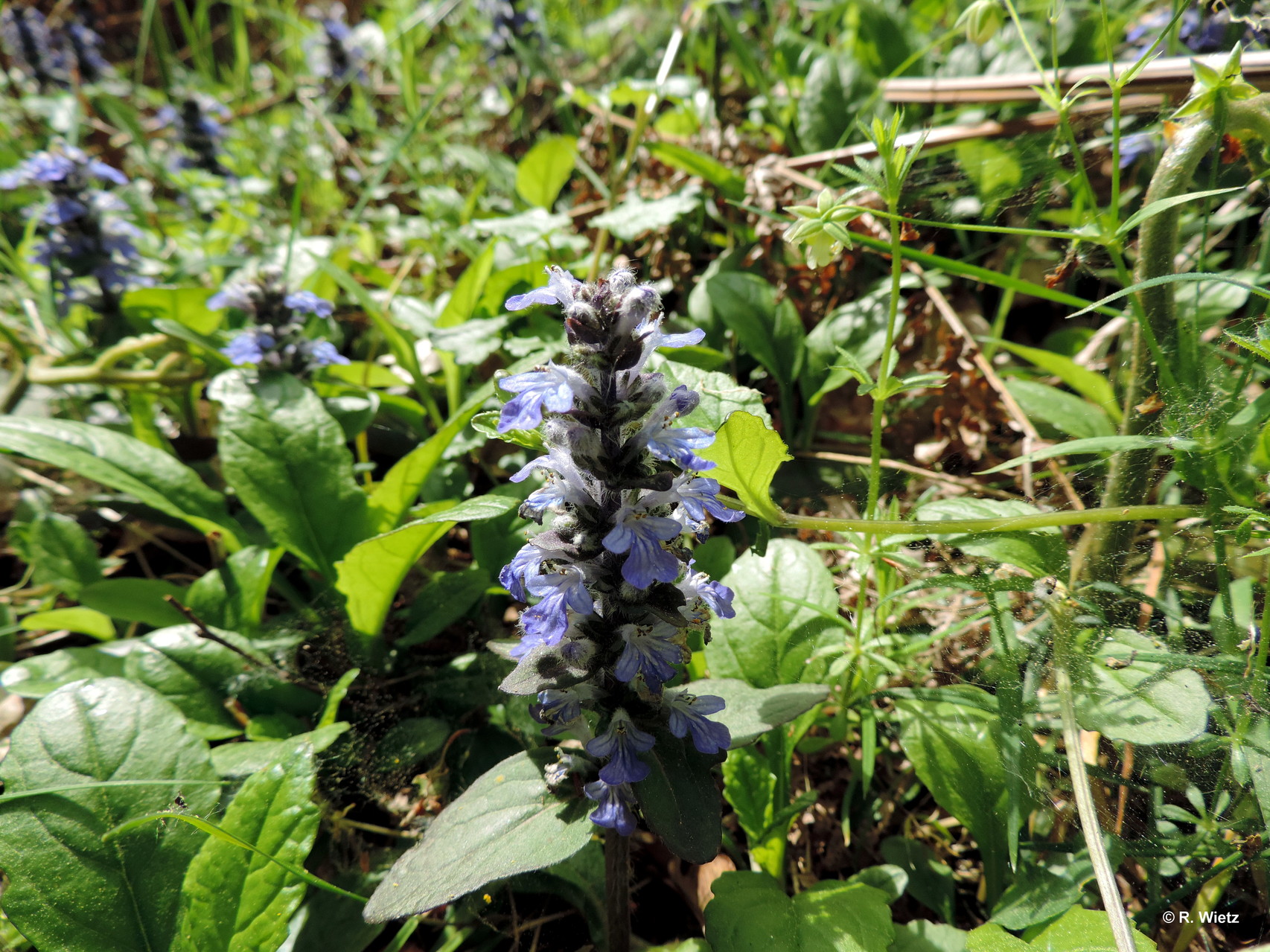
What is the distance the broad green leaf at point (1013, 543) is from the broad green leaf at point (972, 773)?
28 cm

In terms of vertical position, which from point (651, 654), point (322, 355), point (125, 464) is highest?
point (322, 355)

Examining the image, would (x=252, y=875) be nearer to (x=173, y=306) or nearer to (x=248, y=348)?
(x=248, y=348)

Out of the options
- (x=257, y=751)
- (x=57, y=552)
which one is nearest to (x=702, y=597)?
(x=257, y=751)

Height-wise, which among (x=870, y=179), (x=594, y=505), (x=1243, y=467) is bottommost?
(x=1243, y=467)

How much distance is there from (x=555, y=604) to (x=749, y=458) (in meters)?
0.48

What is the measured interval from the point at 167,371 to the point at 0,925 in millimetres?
1789

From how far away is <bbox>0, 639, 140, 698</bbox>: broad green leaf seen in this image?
188cm

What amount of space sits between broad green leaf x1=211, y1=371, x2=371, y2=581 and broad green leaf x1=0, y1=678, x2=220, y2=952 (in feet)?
2.07

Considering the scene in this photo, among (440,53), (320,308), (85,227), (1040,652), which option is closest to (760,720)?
(1040,652)

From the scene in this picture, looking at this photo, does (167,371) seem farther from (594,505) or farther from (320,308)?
(594,505)

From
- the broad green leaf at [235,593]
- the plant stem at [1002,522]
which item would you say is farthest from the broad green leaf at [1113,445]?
the broad green leaf at [235,593]

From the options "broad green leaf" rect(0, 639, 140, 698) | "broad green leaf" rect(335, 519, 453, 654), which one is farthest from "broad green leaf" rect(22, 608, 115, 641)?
"broad green leaf" rect(335, 519, 453, 654)

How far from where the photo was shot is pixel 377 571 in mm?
1897

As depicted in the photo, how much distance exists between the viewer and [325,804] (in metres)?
1.75
